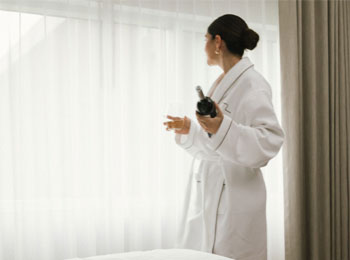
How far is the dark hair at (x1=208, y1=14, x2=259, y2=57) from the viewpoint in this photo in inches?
74.4

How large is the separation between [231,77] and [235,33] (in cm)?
19

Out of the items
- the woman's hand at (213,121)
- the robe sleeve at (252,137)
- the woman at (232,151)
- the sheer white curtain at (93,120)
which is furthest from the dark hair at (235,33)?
the sheer white curtain at (93,120)

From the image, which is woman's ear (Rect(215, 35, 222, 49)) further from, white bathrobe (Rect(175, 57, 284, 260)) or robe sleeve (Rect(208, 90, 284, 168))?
robe sleeve (Rect(208, 90, 284, 168))

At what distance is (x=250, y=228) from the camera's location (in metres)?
1.81

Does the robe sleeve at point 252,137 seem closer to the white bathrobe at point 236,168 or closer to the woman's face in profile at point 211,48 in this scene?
the white bathrobe at point 236,168

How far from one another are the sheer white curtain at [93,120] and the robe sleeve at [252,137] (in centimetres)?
88

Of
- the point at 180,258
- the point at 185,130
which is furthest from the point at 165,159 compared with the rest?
the point at 180,258

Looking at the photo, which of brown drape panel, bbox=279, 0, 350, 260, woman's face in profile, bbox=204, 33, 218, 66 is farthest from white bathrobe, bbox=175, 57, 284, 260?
brown drape panel, bbox=279, 0, 350, 260

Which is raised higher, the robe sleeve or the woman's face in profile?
the woman's face in profile

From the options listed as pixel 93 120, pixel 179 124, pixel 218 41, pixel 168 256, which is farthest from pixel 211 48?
pixel 168 256

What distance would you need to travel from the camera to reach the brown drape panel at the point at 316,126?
2855 mm

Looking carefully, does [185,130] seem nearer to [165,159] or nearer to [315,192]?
[165,159]

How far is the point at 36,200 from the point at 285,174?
1559 millimetres

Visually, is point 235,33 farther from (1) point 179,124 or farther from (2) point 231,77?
(1) point 179,124
